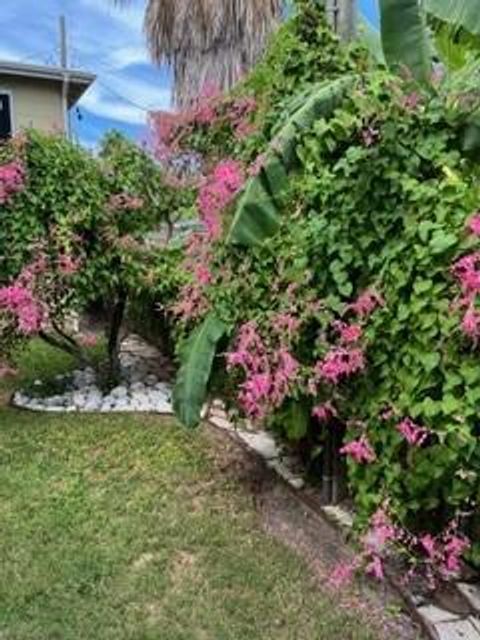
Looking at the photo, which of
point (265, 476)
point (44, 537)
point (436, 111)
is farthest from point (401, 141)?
point (44, 537)

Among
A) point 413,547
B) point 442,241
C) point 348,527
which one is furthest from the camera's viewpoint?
point 348,527

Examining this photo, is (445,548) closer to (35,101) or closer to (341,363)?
(341,363)

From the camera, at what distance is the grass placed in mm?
3848

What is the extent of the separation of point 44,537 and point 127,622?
104cm

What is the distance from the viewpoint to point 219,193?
16.8ft

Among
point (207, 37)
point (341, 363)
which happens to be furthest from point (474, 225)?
point (207, 37)

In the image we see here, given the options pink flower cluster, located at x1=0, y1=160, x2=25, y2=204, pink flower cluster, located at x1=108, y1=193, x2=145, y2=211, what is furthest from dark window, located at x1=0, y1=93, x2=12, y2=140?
pink flower cluster, located at x1=0, y1=160, x2=25, y2=204

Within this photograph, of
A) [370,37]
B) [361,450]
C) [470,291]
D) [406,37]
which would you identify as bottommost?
[361,450]

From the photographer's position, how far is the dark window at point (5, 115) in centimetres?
1444

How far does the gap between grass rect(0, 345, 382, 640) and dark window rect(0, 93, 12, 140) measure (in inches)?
372

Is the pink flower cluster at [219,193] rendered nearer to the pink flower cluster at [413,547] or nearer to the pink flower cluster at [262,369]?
the pink flower cluster at [262,369]

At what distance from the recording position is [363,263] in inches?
160

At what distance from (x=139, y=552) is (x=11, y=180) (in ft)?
12.1

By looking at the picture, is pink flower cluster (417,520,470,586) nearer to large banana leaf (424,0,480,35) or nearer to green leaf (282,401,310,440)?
green leaf (282,401,310,440)
